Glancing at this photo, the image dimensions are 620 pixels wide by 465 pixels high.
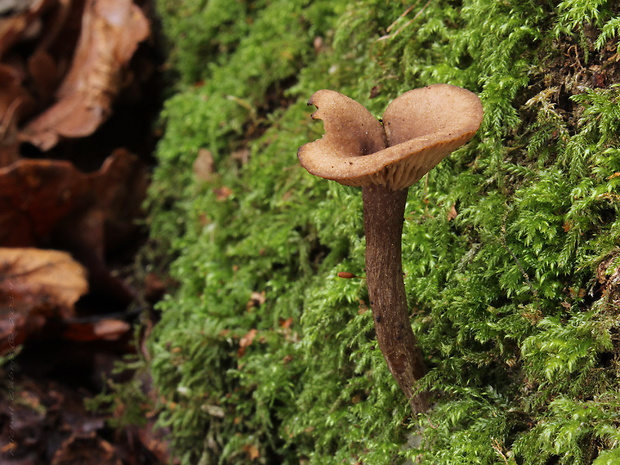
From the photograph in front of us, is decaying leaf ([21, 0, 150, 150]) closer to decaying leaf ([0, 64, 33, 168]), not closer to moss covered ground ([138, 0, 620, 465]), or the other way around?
decaying leaf ([0, 64, 33, 168])

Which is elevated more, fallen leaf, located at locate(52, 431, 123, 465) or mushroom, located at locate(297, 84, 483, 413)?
mushroom, located at locate(297, 84, 483, 413)

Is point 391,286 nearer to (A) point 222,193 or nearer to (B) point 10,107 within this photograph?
(A) point 222,193

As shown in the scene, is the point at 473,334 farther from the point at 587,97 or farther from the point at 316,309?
the point at 587,97

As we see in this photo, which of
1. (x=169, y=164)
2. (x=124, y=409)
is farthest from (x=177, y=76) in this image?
(x=124, y=409)

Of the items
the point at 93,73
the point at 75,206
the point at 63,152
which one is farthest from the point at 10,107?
the point at 75,206

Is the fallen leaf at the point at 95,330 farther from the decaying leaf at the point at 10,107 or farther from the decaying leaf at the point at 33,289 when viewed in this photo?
the decaying leaf at the point at 10,107

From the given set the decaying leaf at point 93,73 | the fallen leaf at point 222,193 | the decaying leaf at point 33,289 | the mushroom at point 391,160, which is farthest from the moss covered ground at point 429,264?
the decaying leaf at point 93,73

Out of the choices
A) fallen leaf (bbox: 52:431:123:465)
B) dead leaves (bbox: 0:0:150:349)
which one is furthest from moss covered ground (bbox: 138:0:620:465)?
dead leaves (bbox: 0:0:150:349)
